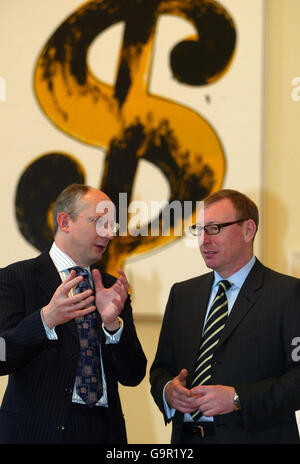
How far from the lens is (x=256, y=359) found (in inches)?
106

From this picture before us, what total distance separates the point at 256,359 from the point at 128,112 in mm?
1869

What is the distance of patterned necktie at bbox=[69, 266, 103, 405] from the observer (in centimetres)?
267

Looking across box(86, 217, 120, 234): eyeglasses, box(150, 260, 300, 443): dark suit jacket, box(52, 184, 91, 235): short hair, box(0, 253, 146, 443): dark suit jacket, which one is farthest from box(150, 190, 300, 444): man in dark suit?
box(52, 184, 91, 235): short hair

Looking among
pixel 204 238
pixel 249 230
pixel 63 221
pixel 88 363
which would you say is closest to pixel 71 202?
pixel 63 221

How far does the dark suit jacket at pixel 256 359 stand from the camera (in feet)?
8.49

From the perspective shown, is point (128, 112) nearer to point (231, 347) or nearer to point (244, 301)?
point (244, 301)

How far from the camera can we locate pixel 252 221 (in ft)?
9.92

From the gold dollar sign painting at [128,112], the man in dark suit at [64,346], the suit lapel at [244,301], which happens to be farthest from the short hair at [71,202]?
the gold dollar sign painting at [128,112]

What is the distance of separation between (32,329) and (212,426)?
2.79 ft

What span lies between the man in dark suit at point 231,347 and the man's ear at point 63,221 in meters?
0.57

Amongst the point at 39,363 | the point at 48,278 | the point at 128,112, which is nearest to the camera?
the point at 39,363

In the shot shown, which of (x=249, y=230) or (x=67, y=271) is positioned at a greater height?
(x=249, y=230)

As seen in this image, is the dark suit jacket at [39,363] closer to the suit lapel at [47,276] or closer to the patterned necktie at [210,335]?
the suit lapel at [47,276]

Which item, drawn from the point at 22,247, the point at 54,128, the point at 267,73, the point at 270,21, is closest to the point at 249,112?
the point at 267,73
